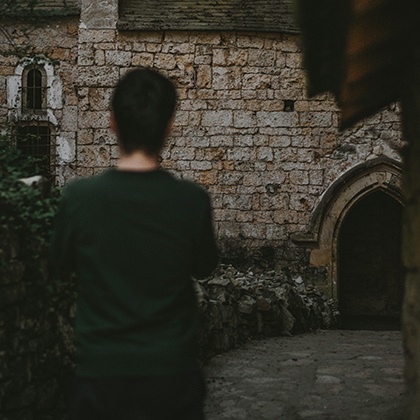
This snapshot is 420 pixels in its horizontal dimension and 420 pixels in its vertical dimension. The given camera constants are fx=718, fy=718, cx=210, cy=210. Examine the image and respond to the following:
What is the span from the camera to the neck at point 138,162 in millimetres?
1872

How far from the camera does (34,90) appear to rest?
1088 centimetres

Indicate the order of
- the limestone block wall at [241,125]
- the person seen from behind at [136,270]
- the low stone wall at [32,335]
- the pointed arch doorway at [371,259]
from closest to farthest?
the person seen from behind at [136,270] → the low stone wall at [32,335] → the limestone block wall at [241,125] → the pointed arch doorway at [371,259]

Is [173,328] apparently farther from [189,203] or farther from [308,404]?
[308,404]

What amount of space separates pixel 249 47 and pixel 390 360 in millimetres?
5938

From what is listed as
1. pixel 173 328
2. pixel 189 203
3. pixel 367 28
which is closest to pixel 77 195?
pixel 189 203

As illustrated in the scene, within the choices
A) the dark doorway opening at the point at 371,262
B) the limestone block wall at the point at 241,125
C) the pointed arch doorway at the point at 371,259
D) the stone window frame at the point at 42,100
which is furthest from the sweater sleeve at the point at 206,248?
the dark doorway opening at the point at 371,262

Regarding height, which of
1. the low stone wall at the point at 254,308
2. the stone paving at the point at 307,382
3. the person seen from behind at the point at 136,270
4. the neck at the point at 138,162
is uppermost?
the neck at the point at 138,162

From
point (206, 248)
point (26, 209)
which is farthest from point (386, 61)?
point (26, 209)

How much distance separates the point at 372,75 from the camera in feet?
9.50

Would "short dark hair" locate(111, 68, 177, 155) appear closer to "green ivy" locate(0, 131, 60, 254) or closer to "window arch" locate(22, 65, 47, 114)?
"green ivy" locate(0, 131, 60, 254)

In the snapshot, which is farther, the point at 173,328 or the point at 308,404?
the point at 308,404

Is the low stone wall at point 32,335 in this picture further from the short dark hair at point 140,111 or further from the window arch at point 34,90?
the window arch at point 34,90

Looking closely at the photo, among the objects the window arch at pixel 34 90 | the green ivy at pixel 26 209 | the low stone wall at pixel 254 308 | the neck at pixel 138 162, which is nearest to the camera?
the neck at pixel 138 162

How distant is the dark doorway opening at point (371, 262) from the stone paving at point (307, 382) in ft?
17.3
